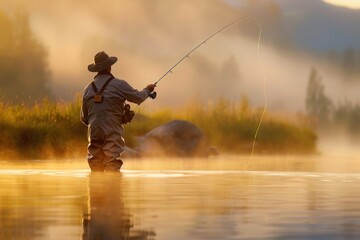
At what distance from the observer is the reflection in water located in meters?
6.62

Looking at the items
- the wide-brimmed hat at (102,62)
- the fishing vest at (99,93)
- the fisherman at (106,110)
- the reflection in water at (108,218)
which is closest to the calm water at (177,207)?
the reflection in water at (108,218)

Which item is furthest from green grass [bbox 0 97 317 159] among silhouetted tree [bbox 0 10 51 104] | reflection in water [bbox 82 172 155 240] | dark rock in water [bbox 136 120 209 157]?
silhouetted tree [bbox 0 10 51 104]

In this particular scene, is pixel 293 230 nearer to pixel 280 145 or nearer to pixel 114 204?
pixel 114 204

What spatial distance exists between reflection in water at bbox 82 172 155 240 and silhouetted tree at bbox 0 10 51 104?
2188 inches

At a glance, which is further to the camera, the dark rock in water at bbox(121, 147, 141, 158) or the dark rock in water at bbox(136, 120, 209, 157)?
the dark rock in water at bbox(136, 120, 209, 157)

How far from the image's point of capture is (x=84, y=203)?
31.6 ft

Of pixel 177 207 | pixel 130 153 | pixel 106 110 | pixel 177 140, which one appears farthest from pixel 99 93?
pixel 177 140

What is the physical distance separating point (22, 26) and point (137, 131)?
1515 inches

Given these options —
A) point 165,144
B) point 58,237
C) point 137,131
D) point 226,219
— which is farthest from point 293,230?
point 137,131

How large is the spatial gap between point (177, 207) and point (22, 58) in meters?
60.0

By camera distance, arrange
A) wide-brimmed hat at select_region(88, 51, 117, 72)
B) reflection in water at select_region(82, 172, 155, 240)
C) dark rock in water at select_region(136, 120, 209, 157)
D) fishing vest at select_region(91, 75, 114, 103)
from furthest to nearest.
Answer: dark rock in water at select_region(136, 120, 209, 157), wide-brimmed hat at select_region(88, 51, 117, 72), fishing vest at select_region(91, 75, 114, 103), reflection in water at select_region(82, 172, 155, 240)

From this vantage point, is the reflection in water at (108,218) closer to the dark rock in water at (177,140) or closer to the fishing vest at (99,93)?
the fishing vest at (99,93)

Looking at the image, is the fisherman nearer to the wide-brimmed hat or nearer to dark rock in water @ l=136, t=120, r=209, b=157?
the wide-brimmed hat

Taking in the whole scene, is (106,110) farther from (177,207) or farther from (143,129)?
(143,129)
